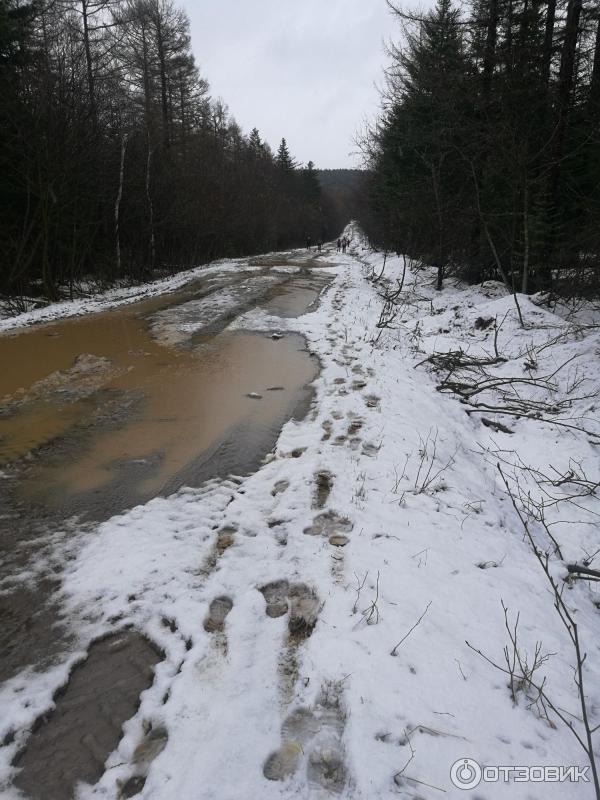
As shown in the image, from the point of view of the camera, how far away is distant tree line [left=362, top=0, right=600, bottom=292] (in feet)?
31.8

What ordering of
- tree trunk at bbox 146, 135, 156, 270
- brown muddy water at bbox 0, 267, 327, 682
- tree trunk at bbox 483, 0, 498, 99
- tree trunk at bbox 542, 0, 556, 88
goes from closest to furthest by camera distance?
brown muddy water at bbox 0, 267, 327, 682 → tree trunk at bbox 542, 0, 556, 88 → tree trunk at bbox 483, 0, 498, 99 → tree trunk at bbox 146, 135, 156, 270

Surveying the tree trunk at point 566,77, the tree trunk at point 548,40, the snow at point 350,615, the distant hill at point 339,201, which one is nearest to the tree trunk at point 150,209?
the tree trunk at point 548,40

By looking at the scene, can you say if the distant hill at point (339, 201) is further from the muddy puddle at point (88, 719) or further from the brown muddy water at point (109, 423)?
the muddy puddle at point (88, 719)

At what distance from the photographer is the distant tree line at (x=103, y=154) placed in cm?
1367

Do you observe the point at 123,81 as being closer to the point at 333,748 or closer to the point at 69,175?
the point at 69,175

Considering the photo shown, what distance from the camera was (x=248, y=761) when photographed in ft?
5.89

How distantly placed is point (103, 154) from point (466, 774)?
2062cm

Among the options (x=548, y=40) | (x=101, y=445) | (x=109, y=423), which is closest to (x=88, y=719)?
(x=101, y=445)

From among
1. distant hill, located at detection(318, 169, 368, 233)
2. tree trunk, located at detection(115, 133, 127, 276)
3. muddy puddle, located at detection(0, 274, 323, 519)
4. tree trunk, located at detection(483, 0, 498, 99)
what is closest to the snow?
muddy puddle, located at detection(0, 274, 323, 519)

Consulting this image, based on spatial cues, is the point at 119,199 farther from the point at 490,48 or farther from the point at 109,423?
the point at 109,423

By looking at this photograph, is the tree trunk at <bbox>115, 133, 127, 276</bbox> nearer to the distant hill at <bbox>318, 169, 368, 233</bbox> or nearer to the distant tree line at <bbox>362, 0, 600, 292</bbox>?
the distant tree line at <bbox>362, 0, 600, 292</bbox>

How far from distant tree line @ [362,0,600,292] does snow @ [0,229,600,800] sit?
700 cm

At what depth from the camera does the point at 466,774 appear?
5.71 ft

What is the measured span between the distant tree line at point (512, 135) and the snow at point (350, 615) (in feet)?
23.0
